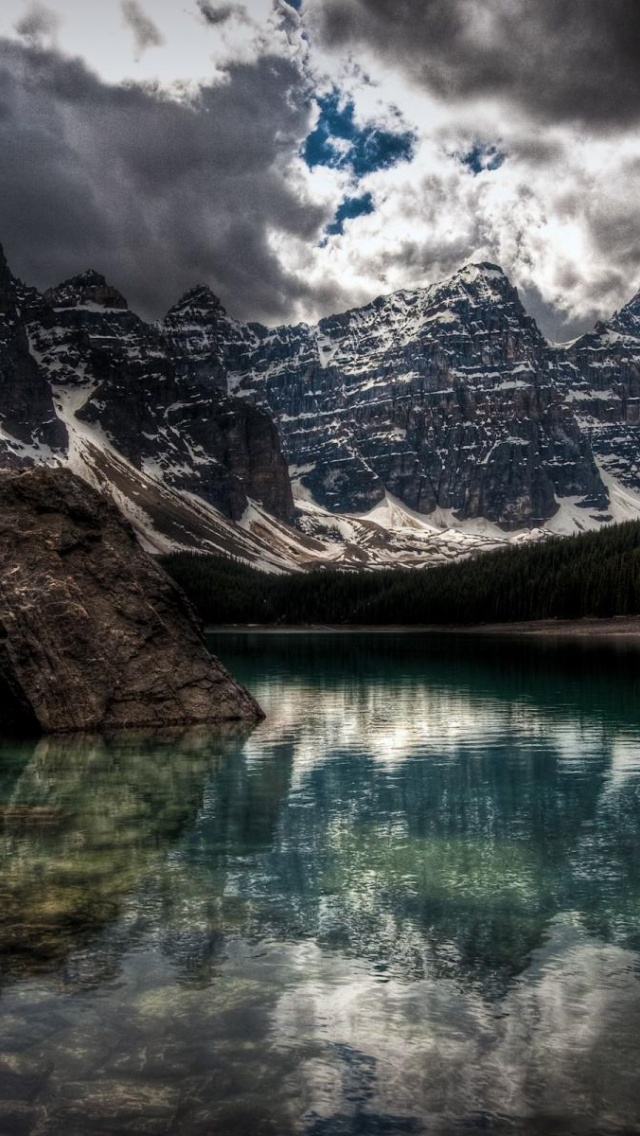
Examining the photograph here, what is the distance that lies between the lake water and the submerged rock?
15.3 ft

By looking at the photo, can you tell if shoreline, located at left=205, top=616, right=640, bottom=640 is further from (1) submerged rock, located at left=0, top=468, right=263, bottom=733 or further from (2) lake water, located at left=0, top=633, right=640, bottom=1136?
(2) lake water, located at left=0, top=633, right=640, bottom=1136

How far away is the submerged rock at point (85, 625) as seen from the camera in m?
33.5

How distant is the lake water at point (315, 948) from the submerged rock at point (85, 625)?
15.3 feet

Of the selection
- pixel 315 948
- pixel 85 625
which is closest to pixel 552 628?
pixel 85 625

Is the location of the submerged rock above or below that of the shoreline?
below

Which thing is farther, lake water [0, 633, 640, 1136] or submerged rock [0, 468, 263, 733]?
submerged rock [0, 468, 263, 733]

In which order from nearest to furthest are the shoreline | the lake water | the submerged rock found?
the lake water < the submerged rock < the shoreline

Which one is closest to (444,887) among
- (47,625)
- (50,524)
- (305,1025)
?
(305,1025)

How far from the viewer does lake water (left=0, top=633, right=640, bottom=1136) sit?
895 cm

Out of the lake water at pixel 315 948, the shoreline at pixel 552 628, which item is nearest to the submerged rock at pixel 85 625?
the lake water at pixel 315 948

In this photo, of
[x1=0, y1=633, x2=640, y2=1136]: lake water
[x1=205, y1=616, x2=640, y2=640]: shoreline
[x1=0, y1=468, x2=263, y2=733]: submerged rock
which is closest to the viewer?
[x1=0, y1=633, x2=640, y2=1136]: lake water

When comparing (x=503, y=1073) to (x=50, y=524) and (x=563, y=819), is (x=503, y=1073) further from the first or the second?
(x=50, y=524)

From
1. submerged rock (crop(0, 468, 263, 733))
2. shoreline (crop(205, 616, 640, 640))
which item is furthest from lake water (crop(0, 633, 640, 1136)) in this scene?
shoreline (crop(205, 616, 640, 640))

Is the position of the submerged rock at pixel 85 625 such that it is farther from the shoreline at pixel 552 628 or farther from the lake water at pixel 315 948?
the shoreline at pixel 552 628
